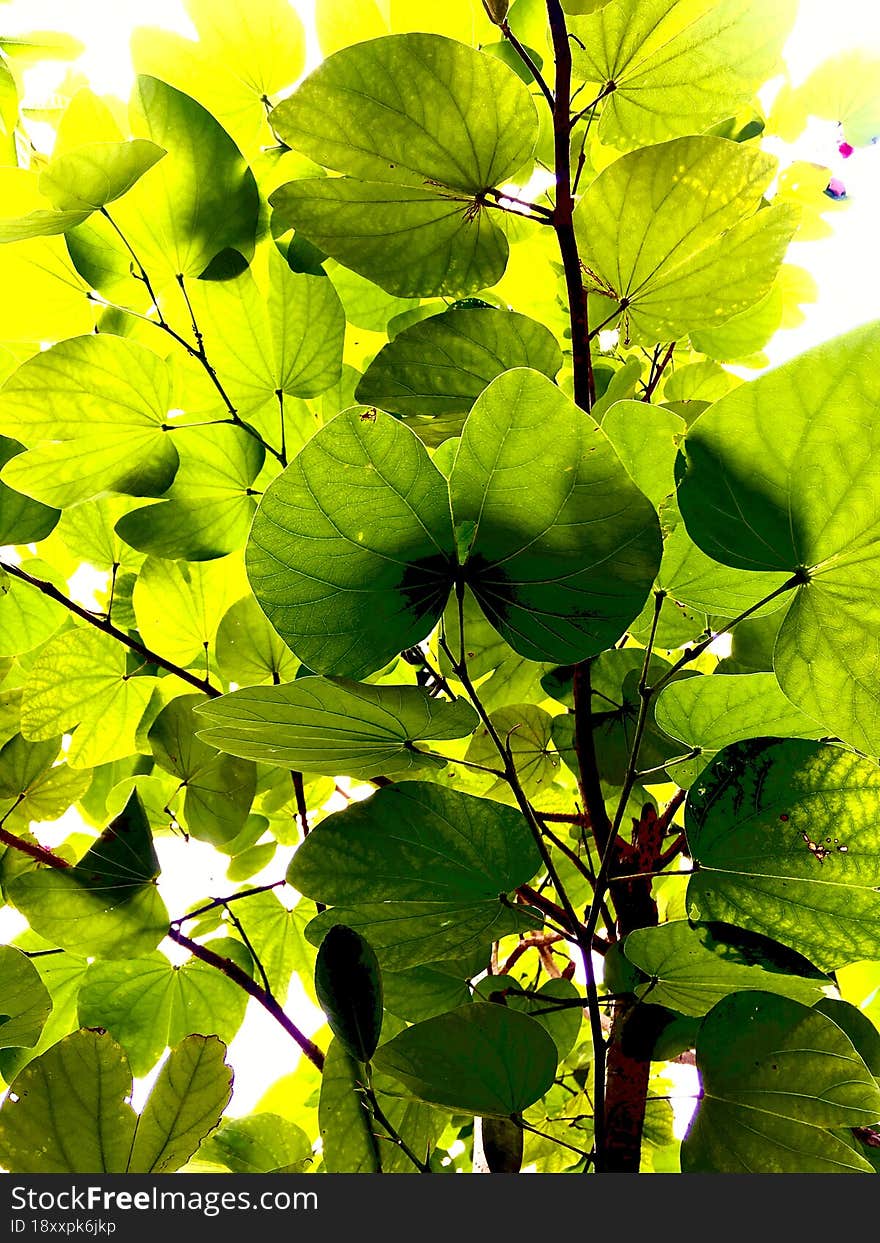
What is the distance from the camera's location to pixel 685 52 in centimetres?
44

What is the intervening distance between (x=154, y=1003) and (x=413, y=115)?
0.61 m

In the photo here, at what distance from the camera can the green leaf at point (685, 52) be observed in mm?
427

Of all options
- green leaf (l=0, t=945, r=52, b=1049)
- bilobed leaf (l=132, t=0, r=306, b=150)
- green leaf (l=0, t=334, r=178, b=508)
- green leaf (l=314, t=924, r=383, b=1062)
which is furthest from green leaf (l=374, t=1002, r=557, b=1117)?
bilobed leaf (l=132, t=0, r=306, b=150)

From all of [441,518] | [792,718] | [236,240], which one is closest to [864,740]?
[792,718]

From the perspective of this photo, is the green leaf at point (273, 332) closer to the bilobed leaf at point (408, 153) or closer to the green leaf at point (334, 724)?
the bilobed leaf at point (408, 153)

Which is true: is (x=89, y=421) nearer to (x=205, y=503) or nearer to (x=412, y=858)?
(x=205, y=503)

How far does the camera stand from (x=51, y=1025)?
70cm

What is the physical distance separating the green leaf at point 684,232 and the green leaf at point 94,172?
0.21 meters

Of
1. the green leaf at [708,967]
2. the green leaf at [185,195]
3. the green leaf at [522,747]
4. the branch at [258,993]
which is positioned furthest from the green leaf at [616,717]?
the green leaf at [185,195]

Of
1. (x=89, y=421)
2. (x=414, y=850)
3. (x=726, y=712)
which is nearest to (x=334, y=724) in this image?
(x=414, y=850)

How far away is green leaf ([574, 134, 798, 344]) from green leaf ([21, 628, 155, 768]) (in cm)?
45

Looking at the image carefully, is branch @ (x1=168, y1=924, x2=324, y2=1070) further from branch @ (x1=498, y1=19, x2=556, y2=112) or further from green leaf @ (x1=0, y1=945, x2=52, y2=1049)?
branch @ (x1=498, y1=19, x2=556, y2=112)

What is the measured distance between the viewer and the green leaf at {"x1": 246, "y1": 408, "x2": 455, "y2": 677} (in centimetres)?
30

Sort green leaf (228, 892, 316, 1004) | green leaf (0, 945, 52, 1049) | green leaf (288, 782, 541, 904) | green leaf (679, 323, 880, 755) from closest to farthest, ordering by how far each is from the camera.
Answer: green leaf (679, 323, 880, 755) < green leaf (288, 782, 541, 904) < green leaf (0, 945, 52, 1049) < green leaf (228, 892, 316, 1004)
